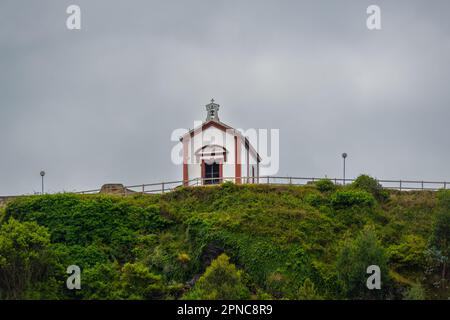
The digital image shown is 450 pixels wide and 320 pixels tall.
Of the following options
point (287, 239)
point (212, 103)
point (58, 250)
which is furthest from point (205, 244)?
point (212, 103)

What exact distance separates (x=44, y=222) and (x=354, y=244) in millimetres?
17263

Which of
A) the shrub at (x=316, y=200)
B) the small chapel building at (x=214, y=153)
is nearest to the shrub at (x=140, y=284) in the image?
the shrub at (x=316, y=200)

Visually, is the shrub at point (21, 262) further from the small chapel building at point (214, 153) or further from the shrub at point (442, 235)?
the shrub at point (442, 235)

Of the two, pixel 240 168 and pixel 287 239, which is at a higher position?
pixel 240 168

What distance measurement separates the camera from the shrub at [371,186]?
48.0 meters

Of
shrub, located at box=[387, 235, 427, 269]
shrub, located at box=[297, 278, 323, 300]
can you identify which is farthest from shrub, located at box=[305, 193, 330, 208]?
shrub, located at box=[297, 278, 323, 300]

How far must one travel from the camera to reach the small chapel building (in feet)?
169

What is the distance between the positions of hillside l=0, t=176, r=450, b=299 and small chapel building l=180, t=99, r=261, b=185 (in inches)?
168

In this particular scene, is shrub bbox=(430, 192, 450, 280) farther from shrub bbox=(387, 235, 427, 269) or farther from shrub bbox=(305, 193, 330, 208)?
shrub bbox=(305, 193, 330, 208)

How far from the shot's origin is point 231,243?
4059cm

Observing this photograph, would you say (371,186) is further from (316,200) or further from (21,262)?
(21,262)

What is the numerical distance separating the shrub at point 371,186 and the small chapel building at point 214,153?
21.6 feet
